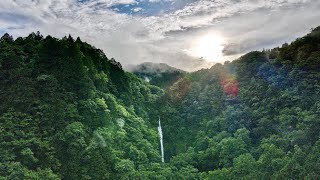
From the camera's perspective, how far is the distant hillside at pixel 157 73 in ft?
252

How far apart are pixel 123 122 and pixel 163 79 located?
4398cm

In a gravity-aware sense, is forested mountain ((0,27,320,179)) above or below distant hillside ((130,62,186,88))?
below

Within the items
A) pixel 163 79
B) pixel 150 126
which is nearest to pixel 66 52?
pixel 150 126

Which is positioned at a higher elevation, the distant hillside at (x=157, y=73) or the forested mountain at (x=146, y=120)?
the distant hillside at (x=157, y=73)

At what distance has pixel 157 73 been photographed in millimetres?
82625

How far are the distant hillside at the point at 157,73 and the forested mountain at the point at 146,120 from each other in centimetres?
3094

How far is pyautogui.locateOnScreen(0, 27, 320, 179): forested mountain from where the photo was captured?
24.6 meters

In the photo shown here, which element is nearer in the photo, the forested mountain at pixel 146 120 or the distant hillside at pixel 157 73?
the forested mountain at pixel 146 120

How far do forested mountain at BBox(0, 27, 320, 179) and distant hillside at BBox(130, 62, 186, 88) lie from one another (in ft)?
102

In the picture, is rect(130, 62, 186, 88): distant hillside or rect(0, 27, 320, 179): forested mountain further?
rect(130, 62, 186, 88): distant hillside

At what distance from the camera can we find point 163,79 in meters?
78.4

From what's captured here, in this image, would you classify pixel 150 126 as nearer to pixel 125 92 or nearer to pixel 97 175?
pixel 125 92

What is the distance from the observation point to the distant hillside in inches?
3029

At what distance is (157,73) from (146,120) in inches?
1590
